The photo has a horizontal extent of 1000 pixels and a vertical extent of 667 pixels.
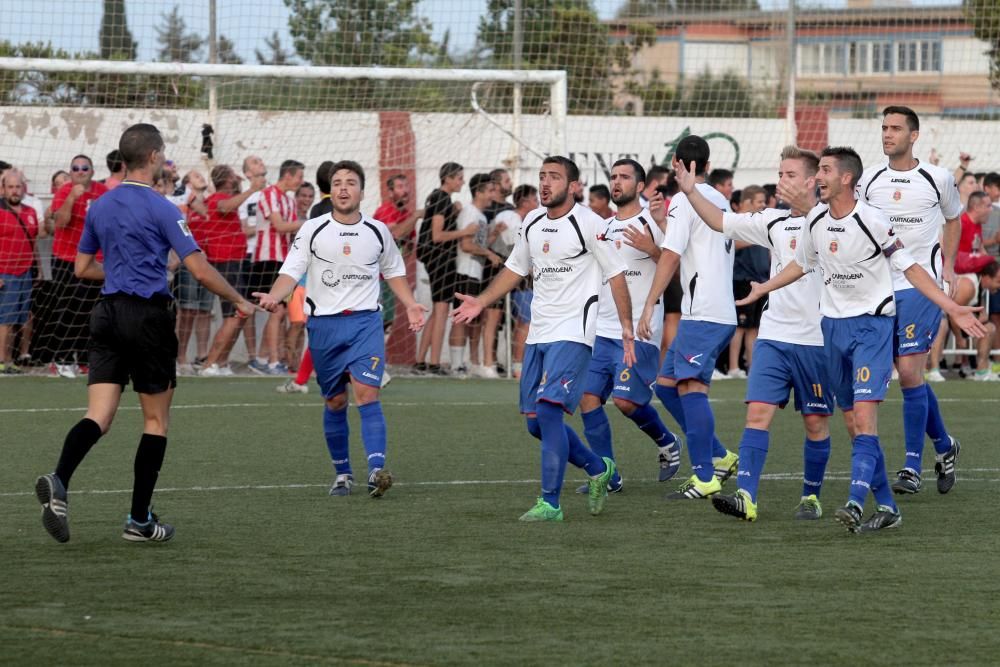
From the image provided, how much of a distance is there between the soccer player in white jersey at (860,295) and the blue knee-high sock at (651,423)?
210 cm

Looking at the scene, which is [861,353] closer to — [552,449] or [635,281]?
[552,449]

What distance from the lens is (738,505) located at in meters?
8.32

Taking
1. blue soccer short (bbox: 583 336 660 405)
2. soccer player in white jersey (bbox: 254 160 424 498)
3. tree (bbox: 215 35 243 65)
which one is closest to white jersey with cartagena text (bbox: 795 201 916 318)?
blue soccer short (bbox: 583 336 660 405)

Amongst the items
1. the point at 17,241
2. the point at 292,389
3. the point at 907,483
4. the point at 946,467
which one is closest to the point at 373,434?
the point at 907,483

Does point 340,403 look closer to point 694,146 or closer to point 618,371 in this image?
point 618,371

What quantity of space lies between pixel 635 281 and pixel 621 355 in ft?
1.87

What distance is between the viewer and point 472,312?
348 inches

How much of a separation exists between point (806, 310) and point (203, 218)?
10.1 metres

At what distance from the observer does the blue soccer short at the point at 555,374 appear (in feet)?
28.3

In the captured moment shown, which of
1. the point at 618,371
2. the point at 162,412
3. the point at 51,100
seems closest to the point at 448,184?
the point at 51,100

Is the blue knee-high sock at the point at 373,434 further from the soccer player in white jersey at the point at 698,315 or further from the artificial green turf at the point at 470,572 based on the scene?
the soccer player in white jersey at the point at 698,315

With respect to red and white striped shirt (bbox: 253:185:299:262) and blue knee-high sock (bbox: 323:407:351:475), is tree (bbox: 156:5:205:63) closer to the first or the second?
red and white striped shirt (bbox: 253:185:299:262)

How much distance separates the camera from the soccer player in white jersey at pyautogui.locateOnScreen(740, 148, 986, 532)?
8117mm

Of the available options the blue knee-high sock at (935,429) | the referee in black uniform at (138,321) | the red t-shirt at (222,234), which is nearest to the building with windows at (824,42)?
the red t-shirt at (222,234)
